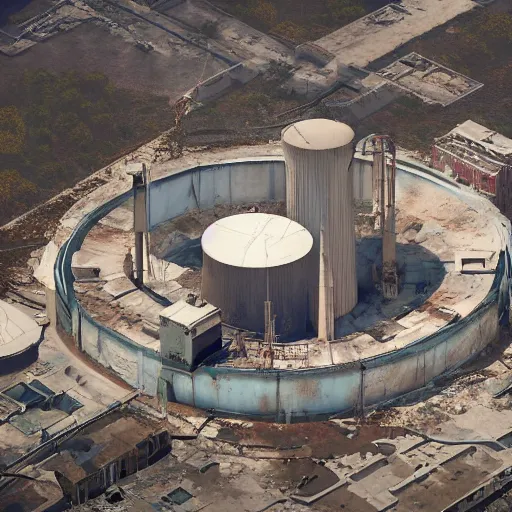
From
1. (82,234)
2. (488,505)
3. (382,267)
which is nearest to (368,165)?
(382,267)

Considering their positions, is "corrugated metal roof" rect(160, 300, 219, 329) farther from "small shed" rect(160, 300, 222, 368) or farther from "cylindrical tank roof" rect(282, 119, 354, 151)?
"cylindrical tank roof" rect(282, 119, 354, 151)

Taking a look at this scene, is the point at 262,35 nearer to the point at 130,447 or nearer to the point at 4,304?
the point at 4,304

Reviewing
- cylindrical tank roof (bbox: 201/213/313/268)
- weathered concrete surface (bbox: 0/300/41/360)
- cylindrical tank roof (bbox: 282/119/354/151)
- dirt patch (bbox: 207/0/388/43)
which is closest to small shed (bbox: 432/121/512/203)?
cylindrical tank roof (bbox: 282/119/354/151)

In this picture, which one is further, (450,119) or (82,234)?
(450,119)

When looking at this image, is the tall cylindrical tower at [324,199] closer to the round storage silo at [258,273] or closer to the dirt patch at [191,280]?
the round storage silo at [258,273]

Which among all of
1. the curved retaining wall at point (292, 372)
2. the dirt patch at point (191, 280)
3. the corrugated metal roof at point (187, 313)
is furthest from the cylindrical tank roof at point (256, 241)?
the curved retaining wall at point (292, 372)
